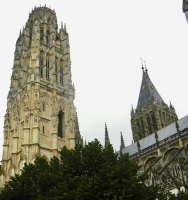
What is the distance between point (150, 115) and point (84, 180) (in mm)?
32622

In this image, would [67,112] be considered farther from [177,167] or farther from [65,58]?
[177,167]

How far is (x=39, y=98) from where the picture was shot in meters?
36.6

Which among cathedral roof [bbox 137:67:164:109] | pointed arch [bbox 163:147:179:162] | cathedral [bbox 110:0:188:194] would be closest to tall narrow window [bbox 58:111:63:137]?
cathedral [bbox 110:0:188:194]

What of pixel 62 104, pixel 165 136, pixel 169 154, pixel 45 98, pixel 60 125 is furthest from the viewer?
pixel 62 104

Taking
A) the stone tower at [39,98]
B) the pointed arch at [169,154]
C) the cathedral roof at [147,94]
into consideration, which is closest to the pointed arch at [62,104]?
the stone tower at [39,98]

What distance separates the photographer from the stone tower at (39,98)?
34.4 metres

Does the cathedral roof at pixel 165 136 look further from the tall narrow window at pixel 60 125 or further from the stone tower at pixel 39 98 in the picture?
the tall narrow window at pixel 60 125

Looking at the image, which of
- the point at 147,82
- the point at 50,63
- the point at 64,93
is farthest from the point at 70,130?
the point at 147,82

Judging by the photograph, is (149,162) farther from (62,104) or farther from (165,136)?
(62,104)

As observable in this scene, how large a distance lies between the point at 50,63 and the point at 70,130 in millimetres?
10096

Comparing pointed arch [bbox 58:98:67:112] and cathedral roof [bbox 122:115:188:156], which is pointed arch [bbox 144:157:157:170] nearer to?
cathedral roof [bbox 122:115:188:156]

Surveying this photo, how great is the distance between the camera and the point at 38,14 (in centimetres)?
4575

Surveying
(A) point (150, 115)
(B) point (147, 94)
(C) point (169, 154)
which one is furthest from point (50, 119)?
(B) point (147, 94)

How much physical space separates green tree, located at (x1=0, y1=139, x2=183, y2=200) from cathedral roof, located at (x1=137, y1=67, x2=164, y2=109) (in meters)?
32.1
